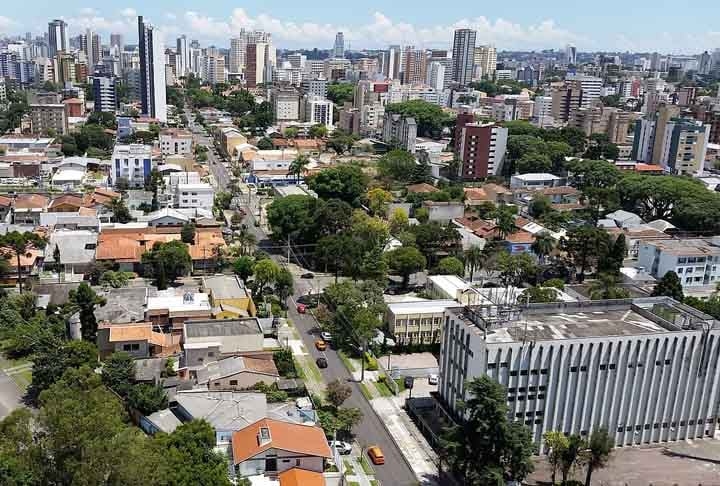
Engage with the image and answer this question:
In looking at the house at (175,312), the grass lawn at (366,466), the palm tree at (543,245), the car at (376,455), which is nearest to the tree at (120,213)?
the house at (175,312)

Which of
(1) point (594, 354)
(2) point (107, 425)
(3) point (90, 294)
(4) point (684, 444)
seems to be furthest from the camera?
(3) point (90, 294)

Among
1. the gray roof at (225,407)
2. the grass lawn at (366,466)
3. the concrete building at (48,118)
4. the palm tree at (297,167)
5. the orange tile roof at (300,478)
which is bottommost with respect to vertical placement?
the grass lawn at (366,466)

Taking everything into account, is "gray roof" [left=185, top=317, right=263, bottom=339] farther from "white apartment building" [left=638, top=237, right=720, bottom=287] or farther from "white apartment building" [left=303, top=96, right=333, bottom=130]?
"white apartment building" [left=303, top=96, right=333, bottom=130]

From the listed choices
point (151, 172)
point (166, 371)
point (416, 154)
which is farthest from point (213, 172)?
point (166, 371)

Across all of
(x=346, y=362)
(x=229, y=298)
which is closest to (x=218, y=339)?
(x=229, y=298)

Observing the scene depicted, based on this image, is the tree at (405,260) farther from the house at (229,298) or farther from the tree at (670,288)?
the tree at (670,288)

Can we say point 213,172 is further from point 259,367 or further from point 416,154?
point 259,367
